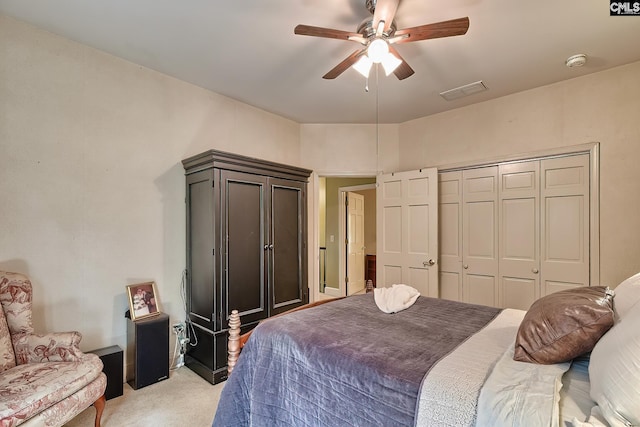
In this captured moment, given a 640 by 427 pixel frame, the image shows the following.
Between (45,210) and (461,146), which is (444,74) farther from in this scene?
(45,210)

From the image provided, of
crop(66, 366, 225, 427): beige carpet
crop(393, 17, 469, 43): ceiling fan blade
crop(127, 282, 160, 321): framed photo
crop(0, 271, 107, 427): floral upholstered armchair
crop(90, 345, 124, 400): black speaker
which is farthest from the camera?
crop(127, 282, 160, 321): framed photo

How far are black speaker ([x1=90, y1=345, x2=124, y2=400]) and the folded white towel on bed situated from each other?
6.66 feet

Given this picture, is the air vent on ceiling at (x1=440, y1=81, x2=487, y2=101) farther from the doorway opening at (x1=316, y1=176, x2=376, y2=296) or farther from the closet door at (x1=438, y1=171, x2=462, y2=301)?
the doorway opening at (x1=316, y1=176, x2=376, y2=296)

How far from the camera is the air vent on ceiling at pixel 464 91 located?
3.10 meters

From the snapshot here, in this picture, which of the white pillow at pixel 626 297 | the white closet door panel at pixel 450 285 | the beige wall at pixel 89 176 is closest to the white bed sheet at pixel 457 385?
the white pillow at pixel 626 297

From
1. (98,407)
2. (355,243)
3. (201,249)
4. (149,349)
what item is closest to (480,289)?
(355,243)

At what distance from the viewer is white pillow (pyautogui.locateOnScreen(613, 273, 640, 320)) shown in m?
1.20

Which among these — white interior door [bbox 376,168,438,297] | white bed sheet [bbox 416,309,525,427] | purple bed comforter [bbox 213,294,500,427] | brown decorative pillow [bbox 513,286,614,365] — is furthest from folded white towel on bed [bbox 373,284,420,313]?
white interior door [bbox 376,168,438,297]

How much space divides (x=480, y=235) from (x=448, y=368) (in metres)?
2.76

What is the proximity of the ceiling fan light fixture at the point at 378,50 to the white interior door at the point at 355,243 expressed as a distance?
3833 mm

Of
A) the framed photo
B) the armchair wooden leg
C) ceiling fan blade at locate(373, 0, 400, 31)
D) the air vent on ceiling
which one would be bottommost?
the armchair wooden leg

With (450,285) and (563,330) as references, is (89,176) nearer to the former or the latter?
(563,330)

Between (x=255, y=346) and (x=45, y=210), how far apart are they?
1.94 meters

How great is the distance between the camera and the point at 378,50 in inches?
72.8
